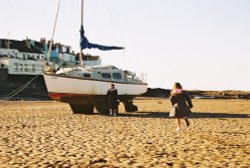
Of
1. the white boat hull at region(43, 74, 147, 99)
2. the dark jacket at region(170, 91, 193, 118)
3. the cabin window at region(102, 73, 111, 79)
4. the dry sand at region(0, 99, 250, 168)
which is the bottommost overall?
the dry sand at region(0, 99, 250, 168)

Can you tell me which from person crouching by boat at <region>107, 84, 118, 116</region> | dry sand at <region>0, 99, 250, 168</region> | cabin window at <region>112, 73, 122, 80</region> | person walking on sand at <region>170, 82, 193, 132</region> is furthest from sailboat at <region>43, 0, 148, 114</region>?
person walking on sand at <region>170, 82, 193, 132</region>

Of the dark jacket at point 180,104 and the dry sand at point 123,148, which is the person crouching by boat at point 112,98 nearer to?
the dry sand at point 123,148

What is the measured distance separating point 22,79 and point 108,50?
56059mm

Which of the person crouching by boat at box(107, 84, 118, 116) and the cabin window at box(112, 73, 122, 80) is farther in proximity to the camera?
the cabin window at box(112, 73, 122, 80)

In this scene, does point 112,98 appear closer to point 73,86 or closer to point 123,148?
point 73,86

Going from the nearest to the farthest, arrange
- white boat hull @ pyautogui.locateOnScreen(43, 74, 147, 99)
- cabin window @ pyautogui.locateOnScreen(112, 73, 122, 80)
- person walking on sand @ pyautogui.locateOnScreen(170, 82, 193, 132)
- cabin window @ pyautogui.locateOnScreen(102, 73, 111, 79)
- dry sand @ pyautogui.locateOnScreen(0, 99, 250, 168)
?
dry sand @ pyautogui.locateOnScreen(0, 99, 250, 168), person walking on sand @ pyautogui.locateOnScreen(170, 82, 193, 132), white boat hull @ pyautogui.locateOnScreen(43, 74, 147, 99), cabin window @ pyautogui.locateOnScreen(102, 73, 111, 79), cabin window @ pyautogui.locateOnScreen(112, 73, 122, 80)

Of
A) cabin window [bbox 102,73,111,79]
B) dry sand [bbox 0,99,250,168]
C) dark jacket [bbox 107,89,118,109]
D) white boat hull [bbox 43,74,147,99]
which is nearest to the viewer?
dry sand [bbox 0,99,250,168]

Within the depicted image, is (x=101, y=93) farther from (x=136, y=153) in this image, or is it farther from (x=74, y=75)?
(x=136, y=153)

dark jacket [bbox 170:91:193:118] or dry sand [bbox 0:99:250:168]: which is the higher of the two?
dark jacket [bbox 170:91:193:118]

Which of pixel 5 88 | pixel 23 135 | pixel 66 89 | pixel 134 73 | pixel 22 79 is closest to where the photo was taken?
pixel 23 135

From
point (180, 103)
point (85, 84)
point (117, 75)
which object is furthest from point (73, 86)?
point (180, 103)

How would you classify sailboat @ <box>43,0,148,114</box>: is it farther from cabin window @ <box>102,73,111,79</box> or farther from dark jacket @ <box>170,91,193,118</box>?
dark jacket @ <box>170,91,193,118</box>

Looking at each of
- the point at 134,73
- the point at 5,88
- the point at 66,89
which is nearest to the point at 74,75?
the point at 66,89

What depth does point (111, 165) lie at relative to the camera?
8266 mm
